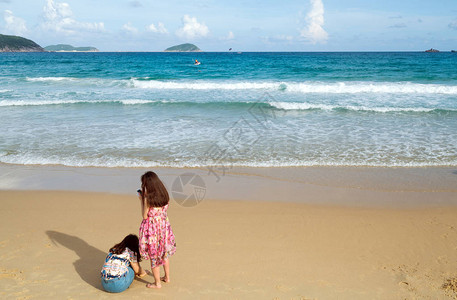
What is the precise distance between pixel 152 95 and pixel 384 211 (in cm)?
1770

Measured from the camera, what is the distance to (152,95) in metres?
21.3

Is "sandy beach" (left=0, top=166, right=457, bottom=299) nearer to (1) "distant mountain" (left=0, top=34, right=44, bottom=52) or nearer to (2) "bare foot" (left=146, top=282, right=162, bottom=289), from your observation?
(2) "bare foot" (left=146, top=282, right=162, bottom=289)

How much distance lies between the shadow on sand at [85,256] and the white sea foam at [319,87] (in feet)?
65.1

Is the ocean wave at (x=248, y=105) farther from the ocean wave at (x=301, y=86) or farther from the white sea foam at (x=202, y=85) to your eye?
the white sea foam at (x=202, y=85)

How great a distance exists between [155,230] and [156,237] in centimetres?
9

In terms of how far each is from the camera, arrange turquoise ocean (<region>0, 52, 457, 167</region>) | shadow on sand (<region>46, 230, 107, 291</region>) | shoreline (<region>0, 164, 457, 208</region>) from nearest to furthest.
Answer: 1. shadow on sand (<region>46, 230, 107, 291</region>)
2. shoreline (<region>0, 164, 457, 208</region>)
3. turquoise ocean (<region>0, 52, 457, 167</region>)

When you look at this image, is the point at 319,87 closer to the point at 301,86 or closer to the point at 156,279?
the point at 301,86

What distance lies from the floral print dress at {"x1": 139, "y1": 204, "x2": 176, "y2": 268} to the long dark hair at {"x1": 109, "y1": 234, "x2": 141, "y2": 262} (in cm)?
11

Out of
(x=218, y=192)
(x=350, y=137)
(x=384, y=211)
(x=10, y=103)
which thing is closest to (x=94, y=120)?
(x=10, y=103)

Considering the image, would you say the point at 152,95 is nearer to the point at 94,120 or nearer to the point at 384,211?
the point at 94,120

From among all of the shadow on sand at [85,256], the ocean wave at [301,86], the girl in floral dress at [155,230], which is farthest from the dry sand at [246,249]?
the ocean wave at [301,86]

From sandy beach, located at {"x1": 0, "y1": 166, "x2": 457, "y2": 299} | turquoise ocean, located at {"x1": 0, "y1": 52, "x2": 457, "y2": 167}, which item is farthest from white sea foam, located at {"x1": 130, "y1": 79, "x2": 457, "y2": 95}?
sandy beach, located at {"x1": 0, "y1": 166, "x2": 457, "y2": 299}

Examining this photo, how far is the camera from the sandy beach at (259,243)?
4023mm

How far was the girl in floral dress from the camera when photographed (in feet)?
12.4
